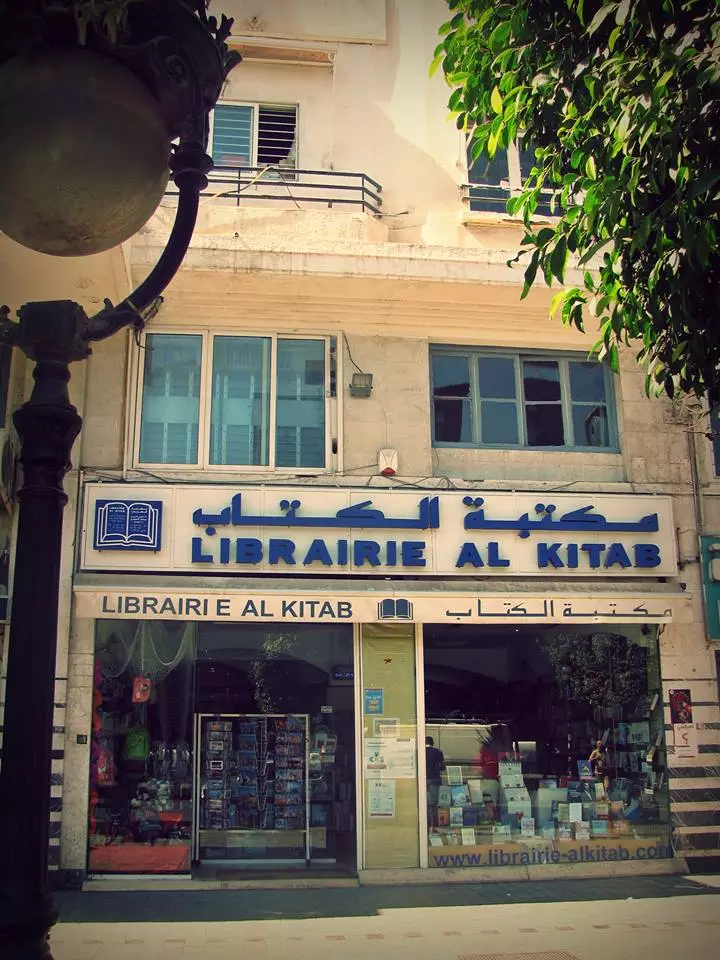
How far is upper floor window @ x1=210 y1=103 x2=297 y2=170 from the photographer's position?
1072cm

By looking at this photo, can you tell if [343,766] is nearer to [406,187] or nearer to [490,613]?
[490,613]

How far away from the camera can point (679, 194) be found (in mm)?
4777

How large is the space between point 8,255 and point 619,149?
5.95m

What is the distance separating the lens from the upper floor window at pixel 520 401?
10609 mm

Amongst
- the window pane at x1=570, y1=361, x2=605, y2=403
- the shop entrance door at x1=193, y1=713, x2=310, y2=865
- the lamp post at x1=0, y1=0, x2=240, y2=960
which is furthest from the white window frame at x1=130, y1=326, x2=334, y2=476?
the lamp post at x1=0, y1=0, x2=240, y2=960

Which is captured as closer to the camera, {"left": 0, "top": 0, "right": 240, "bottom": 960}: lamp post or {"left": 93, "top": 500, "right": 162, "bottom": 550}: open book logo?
{"left": 0, "top": 0, "right": 240, "bottom": 960}: lamp post

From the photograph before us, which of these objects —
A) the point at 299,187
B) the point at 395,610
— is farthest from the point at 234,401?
the point at 395,610

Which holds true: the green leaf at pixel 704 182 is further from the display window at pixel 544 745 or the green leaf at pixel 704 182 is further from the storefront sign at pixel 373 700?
the storefront sign at pixel 373 700

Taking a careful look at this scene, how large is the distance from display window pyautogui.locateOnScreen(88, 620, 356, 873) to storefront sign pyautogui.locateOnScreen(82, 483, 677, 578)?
2.63ft

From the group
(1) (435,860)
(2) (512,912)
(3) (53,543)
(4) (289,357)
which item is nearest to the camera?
(3) (53,543)

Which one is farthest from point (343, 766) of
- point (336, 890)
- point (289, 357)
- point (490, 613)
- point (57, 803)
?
point (289, 357)

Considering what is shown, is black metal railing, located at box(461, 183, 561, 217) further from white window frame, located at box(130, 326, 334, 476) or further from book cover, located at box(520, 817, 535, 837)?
book cover, located at box(520, 817, 535, 837)

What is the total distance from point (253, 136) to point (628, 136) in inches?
266

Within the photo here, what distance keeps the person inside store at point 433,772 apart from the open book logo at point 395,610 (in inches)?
55.5
